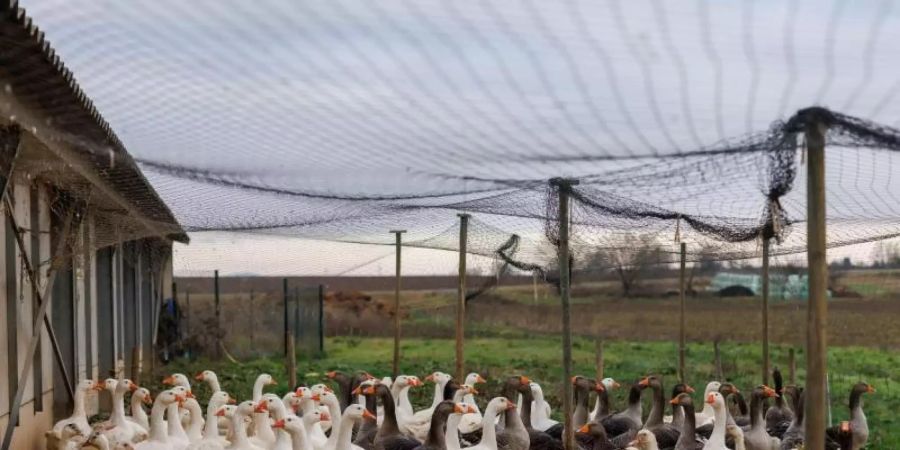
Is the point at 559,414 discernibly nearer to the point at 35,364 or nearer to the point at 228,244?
the point at 228,244

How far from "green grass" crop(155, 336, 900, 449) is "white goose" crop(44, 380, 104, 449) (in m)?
4.92

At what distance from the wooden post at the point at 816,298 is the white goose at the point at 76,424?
6116 mm

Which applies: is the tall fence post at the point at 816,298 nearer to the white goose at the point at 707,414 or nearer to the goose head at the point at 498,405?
the goose head at the point at 498,405

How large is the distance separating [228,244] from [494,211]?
614 cm

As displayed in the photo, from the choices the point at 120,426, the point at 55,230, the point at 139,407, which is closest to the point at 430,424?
the point at 120,426

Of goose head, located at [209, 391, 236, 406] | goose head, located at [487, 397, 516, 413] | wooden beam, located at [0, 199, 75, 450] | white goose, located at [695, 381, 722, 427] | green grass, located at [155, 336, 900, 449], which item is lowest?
green grass, located at [155, 336, 900, 449]

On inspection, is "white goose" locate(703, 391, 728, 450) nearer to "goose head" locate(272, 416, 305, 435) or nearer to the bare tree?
the bare tree

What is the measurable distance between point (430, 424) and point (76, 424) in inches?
127

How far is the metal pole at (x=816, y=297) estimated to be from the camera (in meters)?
5.05

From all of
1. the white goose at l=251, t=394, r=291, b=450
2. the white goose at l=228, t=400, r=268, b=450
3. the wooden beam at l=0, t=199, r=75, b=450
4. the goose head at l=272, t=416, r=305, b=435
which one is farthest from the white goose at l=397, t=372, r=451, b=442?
the wooden beam at l=0, t=199, r=75, b=450

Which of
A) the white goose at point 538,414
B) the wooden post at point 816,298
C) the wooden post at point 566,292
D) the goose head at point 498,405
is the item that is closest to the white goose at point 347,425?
the goose head at point 498,405

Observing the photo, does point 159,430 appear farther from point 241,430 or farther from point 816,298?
point 816,298

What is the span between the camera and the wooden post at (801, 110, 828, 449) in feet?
16.6

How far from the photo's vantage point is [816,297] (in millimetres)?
5102
